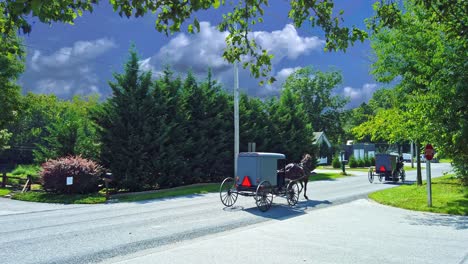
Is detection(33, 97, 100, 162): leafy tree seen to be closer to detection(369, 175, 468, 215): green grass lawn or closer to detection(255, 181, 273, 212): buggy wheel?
detection(255, 181, 273, 212): buggy wheel

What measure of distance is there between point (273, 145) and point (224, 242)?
28871mm

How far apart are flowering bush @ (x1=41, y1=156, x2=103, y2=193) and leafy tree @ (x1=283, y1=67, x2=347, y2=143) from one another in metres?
70.2

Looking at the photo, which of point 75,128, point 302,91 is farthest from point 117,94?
point 302,91

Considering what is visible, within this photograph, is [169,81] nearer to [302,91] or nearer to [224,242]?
[224,242]

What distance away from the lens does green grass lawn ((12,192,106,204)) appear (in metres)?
19.9

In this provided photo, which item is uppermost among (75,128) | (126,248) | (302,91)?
(302,91)

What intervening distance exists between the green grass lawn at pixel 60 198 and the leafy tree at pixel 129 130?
12.4ft

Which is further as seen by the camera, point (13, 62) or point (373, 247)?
point (13, 62)

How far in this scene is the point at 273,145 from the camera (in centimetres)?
3834

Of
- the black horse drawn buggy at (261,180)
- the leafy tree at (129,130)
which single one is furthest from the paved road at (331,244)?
the leafy tree at (129,130)

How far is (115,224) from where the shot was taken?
12.9 meters

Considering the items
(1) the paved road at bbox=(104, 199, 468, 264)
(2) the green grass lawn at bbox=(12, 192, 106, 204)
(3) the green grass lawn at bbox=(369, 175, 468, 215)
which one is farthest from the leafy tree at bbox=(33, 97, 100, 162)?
(3) the green grass lawn at bbox=(369, 175, 468, 215)

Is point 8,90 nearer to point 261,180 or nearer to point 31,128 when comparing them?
point 261,180

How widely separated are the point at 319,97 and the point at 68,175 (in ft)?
243
